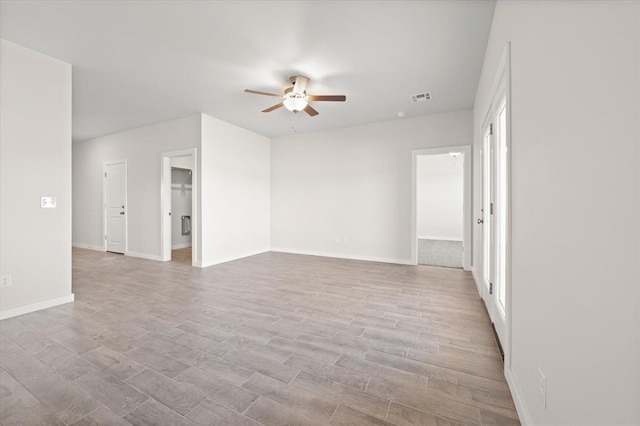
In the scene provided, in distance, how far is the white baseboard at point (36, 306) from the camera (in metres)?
2.78

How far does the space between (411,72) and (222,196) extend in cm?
397

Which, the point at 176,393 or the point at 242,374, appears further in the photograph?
the point at 242,374

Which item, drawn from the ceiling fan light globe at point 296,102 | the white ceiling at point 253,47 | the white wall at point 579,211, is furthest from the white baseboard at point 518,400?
the ceiling fan light globe at point 296,102

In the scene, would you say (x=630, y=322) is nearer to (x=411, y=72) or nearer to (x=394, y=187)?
(x=411, y=72)

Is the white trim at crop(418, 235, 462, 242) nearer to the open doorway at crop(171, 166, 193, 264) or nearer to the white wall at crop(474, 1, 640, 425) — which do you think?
the open doorway at crop(171, 166, 193, 264)

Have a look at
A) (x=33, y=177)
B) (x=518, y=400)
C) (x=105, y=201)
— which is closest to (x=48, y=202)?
(x=33, y=177)

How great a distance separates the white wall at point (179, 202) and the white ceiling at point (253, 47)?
3104mm

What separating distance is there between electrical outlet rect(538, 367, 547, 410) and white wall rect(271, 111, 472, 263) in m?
4.03

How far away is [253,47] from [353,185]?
347 centimetres

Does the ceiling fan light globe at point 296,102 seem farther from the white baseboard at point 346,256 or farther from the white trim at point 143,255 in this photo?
the white trim at point 143,255

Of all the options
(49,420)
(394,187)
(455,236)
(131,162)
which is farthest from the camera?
(455,236)

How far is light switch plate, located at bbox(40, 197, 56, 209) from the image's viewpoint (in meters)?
3.03

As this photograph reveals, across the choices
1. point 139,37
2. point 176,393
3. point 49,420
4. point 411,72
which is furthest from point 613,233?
point 139,37

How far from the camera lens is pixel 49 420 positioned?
1470 mm
